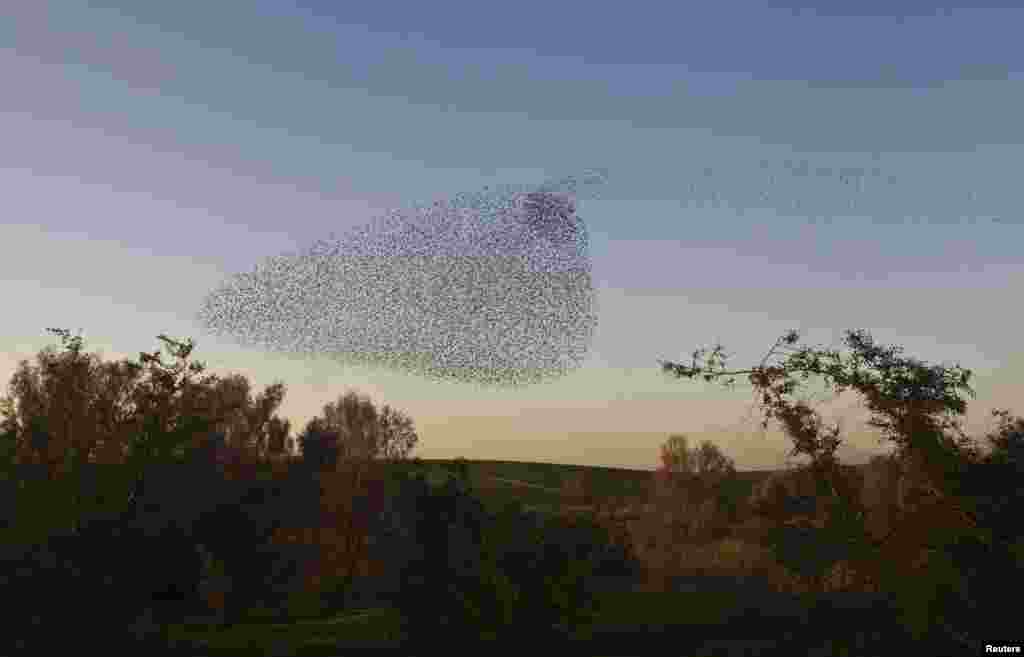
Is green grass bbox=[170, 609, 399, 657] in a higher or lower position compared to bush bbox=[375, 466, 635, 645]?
lower

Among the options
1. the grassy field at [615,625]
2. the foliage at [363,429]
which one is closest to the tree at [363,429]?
the foliage at [363,429]

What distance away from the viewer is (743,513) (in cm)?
6788

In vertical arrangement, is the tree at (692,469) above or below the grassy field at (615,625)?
above

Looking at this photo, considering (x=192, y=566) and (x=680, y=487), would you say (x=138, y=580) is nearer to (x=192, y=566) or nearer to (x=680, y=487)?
(x=192, y=566)

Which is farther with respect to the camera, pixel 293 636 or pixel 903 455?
pixel 293 636

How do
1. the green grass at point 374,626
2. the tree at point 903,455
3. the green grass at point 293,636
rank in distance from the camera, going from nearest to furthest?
the tree at point 903,455 < the green grass at point 293,636 < the green grass at point 374,626

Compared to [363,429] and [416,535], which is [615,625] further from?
[363,429]

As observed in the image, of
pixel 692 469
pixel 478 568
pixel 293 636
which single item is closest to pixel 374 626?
pixel 293 636

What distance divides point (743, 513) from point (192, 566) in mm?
42586

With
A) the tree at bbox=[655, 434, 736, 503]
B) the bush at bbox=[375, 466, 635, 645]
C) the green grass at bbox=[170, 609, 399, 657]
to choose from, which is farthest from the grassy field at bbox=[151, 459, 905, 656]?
the tree at bbox=[655, 434, 736, 503]

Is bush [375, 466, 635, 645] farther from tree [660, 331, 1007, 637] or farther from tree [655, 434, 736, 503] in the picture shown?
tree [655, 434, 736, 503]

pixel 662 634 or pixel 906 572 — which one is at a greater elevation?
pixel 906 572

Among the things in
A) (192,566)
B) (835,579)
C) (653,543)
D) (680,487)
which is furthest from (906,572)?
(680,487)

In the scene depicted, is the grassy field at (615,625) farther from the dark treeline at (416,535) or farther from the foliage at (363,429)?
the foliage at (363,429)
